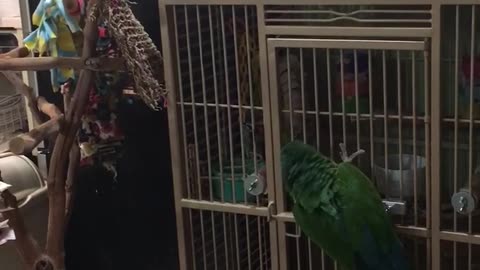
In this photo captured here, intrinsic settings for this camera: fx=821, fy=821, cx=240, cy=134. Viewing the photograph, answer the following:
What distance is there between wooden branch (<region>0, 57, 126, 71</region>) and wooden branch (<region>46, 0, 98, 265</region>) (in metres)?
0.02

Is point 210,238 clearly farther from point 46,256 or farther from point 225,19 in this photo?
point 225,19

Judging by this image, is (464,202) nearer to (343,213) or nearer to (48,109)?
(343,213)

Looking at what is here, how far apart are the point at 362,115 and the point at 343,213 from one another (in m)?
0.21

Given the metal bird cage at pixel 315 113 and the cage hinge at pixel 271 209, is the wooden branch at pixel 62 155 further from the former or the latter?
the cage hinge at pixel 271 209

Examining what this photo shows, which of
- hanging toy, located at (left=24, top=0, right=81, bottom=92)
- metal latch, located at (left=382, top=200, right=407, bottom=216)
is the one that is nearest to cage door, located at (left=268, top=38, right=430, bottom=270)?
metal latch, located at (left=382, top=200, right=407, bottom=216)

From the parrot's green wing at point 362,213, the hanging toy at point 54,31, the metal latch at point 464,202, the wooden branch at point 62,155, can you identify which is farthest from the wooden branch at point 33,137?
the metal latch at point 464,202

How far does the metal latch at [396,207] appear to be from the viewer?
159cm

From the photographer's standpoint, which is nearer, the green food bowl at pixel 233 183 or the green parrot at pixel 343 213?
the green parrot at pixel 343 213

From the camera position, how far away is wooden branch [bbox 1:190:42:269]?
6.06ft

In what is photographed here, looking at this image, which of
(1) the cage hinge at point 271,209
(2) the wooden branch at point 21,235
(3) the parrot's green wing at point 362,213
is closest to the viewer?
(3) the parrot's green wing at point 362,213

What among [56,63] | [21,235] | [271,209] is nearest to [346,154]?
[271,209]

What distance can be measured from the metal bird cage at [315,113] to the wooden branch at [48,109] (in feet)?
0.99

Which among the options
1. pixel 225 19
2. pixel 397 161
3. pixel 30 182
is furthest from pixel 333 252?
pixel 30 182

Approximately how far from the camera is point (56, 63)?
175 centimetres
